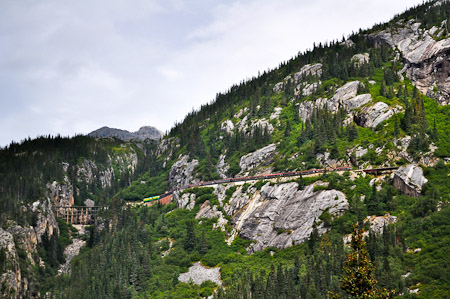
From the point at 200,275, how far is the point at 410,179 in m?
75.1

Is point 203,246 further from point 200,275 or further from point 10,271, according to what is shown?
point 10,271

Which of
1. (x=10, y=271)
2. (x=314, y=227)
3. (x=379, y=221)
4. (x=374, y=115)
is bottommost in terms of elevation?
(x=10, y=271)

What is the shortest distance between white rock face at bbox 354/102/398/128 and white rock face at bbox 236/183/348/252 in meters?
48.3

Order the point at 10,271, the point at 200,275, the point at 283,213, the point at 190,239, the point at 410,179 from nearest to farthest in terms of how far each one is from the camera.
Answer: the point at 410,179 → the point at 200,275 → the point at 283,213 → the point at 190,239 → the point at 10,271

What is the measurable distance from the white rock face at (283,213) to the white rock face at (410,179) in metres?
18.3

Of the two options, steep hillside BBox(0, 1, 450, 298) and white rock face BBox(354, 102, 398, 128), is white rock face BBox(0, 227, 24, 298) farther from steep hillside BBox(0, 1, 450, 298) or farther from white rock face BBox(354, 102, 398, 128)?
white rock face BBox(354, 102, 398, 128)

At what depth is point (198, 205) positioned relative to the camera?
643 feet

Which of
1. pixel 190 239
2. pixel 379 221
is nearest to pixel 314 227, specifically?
pixel 379 221

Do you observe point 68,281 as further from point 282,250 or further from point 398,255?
point 398,255

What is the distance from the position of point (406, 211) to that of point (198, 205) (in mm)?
89993

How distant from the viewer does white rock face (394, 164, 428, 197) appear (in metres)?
143

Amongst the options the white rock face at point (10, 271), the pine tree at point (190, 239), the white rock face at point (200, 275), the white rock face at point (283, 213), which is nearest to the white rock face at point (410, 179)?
the white rock face at point (283, 213)

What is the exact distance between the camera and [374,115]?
189 m

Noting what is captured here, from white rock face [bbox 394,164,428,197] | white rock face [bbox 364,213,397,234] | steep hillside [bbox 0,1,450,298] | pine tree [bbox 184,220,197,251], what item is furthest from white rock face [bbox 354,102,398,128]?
pine tree [bbox 184,220,197,251]
